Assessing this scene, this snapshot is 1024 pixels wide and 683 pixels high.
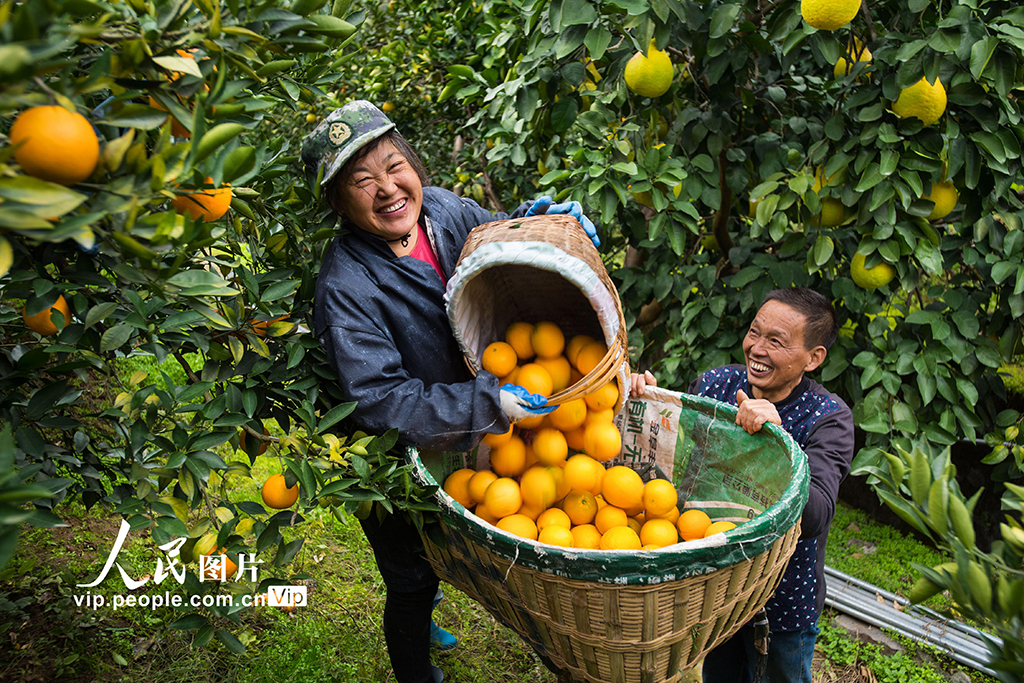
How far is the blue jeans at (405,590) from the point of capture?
1.63 m

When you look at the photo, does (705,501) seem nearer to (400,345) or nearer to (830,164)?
(400,345)

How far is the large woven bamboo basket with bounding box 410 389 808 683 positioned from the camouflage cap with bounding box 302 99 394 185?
0.64 metres

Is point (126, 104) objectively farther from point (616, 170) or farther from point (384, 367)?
point (616, 170)

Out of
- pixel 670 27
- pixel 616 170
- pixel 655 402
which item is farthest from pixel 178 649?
pixel 670 27

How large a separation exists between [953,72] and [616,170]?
2.66ft

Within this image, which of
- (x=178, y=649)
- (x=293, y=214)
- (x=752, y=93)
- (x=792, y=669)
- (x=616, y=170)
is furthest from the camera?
(x=752, y=93)

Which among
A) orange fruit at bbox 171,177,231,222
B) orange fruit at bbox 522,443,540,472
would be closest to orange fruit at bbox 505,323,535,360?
orange fruit at bbox 522,443,540,472

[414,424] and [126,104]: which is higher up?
[126,104]

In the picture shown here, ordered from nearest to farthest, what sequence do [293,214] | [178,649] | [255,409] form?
[255,409], [293,214], [178,649]

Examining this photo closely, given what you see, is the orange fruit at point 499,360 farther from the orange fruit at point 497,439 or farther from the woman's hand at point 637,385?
the woman's hand at point 637,385

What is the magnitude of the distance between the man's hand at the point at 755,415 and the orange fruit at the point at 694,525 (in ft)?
0.69

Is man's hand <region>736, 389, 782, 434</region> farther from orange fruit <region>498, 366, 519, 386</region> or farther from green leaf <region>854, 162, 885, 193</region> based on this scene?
green leaf <region>854, 162, 885, 193</region>

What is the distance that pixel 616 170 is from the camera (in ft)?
6.21

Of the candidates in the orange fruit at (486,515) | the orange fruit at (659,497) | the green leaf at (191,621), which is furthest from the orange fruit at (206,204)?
the orange fruit at (659,497)
